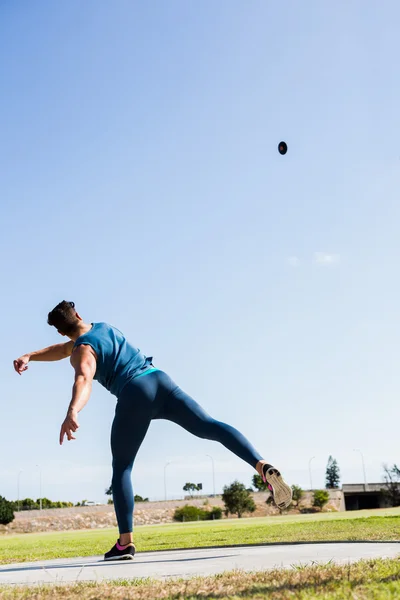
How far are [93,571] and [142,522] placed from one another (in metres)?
62.1

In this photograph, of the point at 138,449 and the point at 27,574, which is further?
the point at 138,449

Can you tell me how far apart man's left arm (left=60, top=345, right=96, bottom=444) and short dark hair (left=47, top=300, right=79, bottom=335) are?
41cm

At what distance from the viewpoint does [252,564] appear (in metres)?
4.42

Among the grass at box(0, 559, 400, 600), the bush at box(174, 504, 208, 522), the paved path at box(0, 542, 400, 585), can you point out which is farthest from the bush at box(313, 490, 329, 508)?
the grass at box(0, 559, 400, 600)

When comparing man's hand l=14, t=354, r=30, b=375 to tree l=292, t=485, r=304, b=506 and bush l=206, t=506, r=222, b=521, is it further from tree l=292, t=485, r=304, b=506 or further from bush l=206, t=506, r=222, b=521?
tree l=292, t=485, r=304, b=506

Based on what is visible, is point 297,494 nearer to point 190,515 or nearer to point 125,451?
point 190,515

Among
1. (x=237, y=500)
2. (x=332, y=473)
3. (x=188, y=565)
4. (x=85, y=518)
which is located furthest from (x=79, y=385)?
(x=332, y=473)

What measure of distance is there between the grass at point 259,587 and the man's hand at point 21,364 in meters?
2.17

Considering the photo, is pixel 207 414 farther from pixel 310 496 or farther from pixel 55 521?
pixel 310 496

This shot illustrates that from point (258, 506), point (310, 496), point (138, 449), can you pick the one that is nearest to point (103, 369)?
point (138, 449)

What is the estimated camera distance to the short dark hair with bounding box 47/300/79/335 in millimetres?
5332

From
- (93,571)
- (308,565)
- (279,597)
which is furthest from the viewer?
(93,571)

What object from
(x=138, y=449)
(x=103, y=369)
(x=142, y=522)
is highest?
(x=103, y=369)

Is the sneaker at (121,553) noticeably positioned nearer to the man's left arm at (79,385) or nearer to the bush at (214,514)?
the man's left arm at (79,385)
